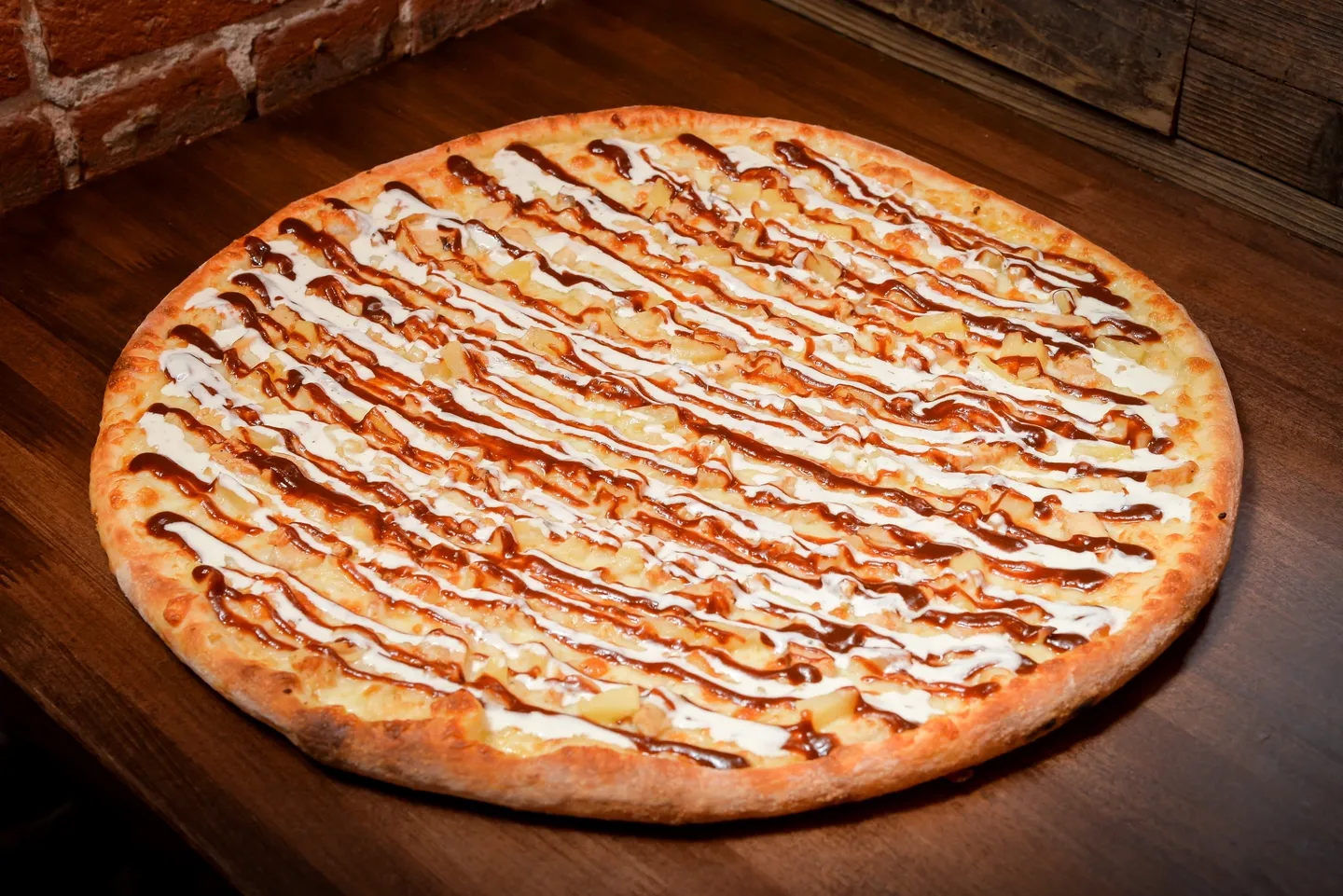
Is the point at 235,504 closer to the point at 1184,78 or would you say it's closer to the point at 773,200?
the point at 773,200

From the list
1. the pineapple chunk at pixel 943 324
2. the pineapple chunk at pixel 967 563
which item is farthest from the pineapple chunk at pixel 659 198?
the pineapple chunk at pixel 967 563

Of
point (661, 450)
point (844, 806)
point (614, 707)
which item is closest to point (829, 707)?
point (844, 806)

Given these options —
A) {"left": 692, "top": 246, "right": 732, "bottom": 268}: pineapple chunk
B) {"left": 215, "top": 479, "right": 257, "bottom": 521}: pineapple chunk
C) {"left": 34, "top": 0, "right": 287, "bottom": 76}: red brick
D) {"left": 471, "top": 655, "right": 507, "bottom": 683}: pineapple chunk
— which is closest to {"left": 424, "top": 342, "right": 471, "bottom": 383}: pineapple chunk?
{"left": 215, "top": 479, "right": 257, "bottom": 521}: pineapple chunk

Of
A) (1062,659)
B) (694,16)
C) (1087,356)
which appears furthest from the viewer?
(694,16)

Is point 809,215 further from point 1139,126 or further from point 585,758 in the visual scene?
point 585,758

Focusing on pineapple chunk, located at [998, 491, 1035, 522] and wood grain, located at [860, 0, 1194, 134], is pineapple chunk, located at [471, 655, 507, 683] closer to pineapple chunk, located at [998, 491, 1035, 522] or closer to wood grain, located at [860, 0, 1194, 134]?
pineapple chunk, located at [998, 491, 1035, 522]

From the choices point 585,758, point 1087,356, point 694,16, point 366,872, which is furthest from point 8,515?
point 694,16
